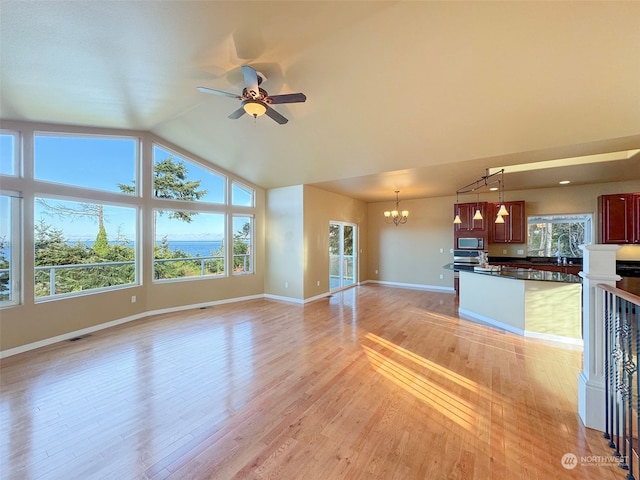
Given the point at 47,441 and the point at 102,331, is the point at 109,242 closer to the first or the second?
the point at 102,331

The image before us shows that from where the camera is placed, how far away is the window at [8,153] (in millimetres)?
3525

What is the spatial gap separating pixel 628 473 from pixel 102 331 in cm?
599

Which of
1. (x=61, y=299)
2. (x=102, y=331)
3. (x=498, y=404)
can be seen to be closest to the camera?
(x=498, y=404)

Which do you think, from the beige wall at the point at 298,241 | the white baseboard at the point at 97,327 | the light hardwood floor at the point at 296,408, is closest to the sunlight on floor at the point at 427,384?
the light hardwood floor at the point at 296,408

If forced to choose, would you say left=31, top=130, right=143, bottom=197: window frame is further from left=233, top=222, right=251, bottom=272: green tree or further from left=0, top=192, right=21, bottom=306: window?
left=233, top=222, right=251, bottom=272: green tree

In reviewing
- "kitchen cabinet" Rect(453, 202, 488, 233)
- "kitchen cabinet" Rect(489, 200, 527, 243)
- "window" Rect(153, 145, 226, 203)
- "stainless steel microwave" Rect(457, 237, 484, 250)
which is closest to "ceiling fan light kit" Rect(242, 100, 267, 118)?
"window" Rect(153, 145, 226, 203)

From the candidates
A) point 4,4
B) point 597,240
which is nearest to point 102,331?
point 4,4

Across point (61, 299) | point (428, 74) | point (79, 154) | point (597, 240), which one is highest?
point (428, 74)

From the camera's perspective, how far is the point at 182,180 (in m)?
5.54

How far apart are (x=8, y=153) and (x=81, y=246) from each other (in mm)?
1499

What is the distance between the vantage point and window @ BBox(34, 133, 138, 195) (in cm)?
391

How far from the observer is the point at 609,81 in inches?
102

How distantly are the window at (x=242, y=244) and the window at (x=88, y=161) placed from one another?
218 centimetres

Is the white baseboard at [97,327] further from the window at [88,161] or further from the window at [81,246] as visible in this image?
the window at [88,161]
